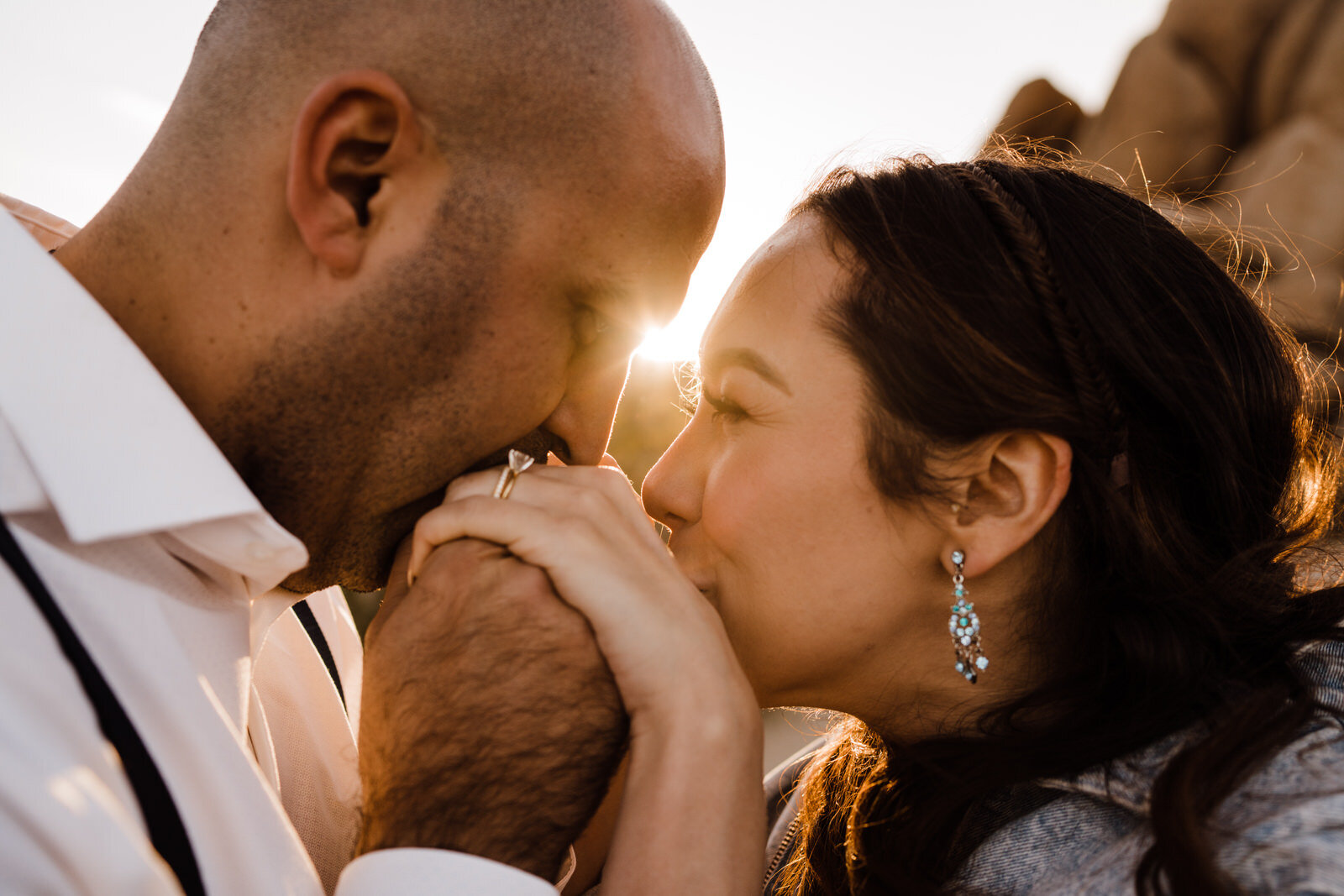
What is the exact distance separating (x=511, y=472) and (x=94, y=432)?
0.72 meters

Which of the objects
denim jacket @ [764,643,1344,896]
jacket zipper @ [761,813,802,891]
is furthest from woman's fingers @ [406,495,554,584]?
jacket zipper @ [761,813,802,891]

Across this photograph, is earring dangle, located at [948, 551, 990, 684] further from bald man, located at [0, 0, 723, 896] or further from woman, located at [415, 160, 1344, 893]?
bald man, located at [0, 0, 723, 896]

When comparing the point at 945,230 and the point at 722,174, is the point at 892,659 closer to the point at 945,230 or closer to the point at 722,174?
the point at 945,230

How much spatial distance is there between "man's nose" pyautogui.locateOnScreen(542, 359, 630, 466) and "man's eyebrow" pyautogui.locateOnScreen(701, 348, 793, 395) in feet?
0.69

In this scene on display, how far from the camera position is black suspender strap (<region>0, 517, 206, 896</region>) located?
3.53 feet

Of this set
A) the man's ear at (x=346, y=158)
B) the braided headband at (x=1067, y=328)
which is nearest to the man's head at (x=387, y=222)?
the man's ear at (x=346, y=158)

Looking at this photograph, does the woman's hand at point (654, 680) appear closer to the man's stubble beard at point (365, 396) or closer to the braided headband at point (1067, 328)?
the man's stubble beard at point (365, 396)

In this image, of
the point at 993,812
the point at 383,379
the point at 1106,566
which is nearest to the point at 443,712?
the point at 383,379

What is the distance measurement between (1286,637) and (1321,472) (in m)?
0.78

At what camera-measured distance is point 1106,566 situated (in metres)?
1.77

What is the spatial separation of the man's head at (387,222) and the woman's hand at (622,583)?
229 mm

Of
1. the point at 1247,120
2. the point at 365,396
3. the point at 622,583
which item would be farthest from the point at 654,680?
the point at 1247,120

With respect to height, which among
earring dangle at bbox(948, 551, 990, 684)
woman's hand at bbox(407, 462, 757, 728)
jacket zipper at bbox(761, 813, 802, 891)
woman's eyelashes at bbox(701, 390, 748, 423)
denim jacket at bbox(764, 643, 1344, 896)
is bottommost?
jacket zipper at bbox(761, 813, 802, 891)

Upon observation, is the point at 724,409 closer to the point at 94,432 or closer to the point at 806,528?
the point at 806,528
